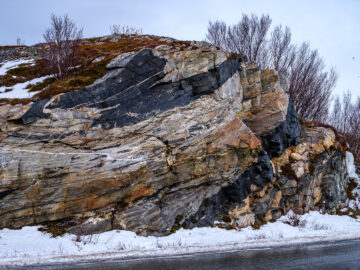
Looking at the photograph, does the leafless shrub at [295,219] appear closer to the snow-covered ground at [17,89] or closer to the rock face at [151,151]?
the rock face at [151,151]

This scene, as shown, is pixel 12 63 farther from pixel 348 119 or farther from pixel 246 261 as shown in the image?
pixel 348 119

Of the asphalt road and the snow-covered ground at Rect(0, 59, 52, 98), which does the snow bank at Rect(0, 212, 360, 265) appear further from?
the snow-covered ground at Rect(0, 59, 52, 98)

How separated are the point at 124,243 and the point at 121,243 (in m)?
0.11

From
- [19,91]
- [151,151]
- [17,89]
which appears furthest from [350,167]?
[17,89]

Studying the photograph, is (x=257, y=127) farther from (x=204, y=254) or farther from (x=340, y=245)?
(x=204, y=254)

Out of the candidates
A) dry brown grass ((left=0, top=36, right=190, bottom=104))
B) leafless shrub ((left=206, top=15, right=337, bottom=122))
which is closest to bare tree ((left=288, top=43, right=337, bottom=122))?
leafless shrub ((left=206, top=15, right=337, bottom=122))

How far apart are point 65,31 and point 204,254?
1330cm

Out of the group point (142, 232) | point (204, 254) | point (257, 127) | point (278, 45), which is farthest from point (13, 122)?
point (278, 45)

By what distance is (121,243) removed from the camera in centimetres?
979

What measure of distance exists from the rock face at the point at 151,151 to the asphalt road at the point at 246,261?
3207 mm

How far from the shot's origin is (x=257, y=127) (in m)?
17.0

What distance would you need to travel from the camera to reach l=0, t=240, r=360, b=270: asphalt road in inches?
279

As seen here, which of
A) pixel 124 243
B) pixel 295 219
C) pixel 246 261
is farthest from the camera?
pixel 295 219

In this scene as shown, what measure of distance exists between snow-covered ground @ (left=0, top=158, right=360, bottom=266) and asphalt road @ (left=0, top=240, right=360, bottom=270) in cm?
69
